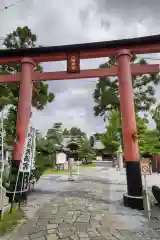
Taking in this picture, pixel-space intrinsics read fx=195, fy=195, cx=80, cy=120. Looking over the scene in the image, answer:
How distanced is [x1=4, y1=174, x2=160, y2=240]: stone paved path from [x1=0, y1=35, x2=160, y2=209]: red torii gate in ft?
3.24

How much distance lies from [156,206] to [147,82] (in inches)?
750

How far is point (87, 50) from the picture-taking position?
25.8ft

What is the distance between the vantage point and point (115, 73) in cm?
768

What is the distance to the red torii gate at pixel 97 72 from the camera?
265 inches

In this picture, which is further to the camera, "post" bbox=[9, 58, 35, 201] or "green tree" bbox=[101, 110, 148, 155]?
"green tree" bbox=[101, 110, 148, 155]

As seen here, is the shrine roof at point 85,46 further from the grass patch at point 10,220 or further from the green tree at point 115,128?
the green tree at point 115,128

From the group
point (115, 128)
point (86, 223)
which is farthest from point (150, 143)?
point (86, 223)

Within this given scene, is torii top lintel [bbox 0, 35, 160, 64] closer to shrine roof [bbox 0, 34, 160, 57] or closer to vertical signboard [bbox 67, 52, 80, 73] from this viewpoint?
shrine roof [bbox 0, 34, 160, 57]

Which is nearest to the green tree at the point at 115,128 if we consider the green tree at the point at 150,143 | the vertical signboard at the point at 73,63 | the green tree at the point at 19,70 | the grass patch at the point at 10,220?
the green tree at the point at 150,143

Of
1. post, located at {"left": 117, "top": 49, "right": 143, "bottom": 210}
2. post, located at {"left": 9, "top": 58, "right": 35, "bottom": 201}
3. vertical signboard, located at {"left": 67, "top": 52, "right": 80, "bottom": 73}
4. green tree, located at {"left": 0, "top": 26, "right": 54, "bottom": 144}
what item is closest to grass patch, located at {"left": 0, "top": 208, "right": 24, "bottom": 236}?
post, located at {"left": 9, "top": 58, "right": 35, "bottom": 201}

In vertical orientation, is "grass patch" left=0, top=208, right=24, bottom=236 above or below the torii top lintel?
below

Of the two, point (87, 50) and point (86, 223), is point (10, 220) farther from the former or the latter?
point (87, 50)

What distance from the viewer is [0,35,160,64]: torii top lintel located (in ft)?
24.5

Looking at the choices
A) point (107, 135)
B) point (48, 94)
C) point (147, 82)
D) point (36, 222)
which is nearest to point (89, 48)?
point (36, 222)
